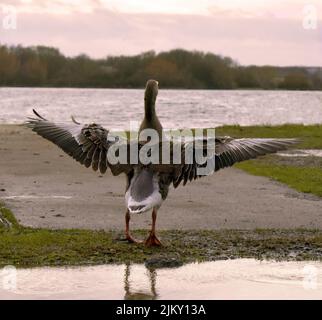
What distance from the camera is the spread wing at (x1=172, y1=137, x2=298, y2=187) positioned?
368 inches

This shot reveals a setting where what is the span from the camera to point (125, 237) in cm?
1025

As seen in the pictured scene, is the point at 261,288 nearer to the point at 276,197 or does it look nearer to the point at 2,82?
the point at 276,197

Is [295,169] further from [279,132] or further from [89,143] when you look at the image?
[279,132]

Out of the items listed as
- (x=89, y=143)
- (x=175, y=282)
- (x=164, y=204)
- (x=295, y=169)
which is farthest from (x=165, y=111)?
(x=175, y=282)

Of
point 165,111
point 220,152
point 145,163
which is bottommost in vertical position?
point 165,111

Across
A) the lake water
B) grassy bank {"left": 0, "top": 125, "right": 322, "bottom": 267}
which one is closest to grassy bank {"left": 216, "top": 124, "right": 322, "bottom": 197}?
grassy bank {"left": 0, "top": 125, "right": 322, "bottom": 267}

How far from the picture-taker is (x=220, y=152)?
9609 millimetres

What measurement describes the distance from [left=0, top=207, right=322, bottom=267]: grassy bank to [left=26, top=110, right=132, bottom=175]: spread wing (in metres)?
1.01

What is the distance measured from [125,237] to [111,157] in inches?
52.2

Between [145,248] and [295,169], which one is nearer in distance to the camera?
[145,248]

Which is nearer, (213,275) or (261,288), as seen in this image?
(261,288)

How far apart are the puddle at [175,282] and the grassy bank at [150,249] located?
33cm

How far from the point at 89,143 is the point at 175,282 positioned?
2505 mm
